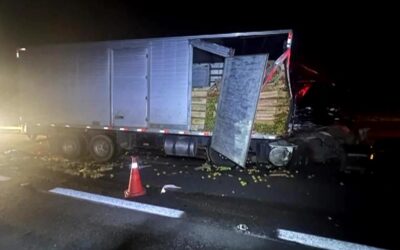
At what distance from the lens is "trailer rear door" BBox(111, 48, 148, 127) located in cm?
845

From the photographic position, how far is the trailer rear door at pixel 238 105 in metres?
7.06

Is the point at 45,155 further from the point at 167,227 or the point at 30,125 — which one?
the point at 167,227

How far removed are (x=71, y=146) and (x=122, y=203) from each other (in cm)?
506

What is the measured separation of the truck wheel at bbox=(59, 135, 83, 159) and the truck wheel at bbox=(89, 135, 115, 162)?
0.47m

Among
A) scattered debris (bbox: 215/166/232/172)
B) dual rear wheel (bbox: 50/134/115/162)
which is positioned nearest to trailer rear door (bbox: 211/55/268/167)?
scattered debris (bbox: 215/166/232/172)

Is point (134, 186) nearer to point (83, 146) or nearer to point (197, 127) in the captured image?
point (197, 127)

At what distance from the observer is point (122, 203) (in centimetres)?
549

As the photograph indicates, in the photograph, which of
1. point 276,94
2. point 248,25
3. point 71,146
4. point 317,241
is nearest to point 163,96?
point 276,94

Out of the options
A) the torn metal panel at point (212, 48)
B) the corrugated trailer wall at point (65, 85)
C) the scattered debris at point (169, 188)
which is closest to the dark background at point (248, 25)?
the corrugated trailer wall at point (65, 85)

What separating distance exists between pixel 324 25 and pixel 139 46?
14.6 metres

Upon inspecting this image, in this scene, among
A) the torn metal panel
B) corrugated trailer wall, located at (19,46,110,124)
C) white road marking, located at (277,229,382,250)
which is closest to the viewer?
white road marking, located at (277,229,382,250)

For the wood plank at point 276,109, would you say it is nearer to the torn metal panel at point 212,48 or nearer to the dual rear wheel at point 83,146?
the torn metal panel at point 212,48

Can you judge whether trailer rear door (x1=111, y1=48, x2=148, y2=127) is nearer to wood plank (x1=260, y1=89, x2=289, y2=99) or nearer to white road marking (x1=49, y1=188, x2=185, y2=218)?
white road marking (x1=49, y1=188, x2=185, y2=218)

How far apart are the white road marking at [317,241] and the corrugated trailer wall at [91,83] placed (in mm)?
4366
